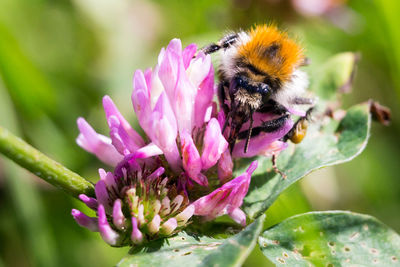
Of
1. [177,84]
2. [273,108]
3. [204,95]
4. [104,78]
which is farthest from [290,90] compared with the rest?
[104,78]

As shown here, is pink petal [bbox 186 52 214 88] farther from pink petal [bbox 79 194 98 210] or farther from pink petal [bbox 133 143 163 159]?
pink petal [bbox 79 194 98 210]

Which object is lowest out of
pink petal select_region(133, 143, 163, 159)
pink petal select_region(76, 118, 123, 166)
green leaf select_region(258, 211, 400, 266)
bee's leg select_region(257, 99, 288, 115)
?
green leaf select_region(258, 211, 400, 266)

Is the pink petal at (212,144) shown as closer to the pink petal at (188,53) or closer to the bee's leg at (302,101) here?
the pink petal at (188,53)

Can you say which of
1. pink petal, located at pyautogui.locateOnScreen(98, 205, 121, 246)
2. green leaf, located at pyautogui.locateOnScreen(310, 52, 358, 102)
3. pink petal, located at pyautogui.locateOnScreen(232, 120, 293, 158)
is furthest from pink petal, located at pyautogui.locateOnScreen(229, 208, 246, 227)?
green leaf, located at pyautogui.locateOnScreen(310, 52, 358, 102)

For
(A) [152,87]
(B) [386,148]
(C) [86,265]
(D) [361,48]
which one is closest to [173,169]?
(A) [152,87]

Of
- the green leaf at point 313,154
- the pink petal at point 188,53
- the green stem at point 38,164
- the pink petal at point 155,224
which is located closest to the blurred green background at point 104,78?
the green leaf at point 313,154
